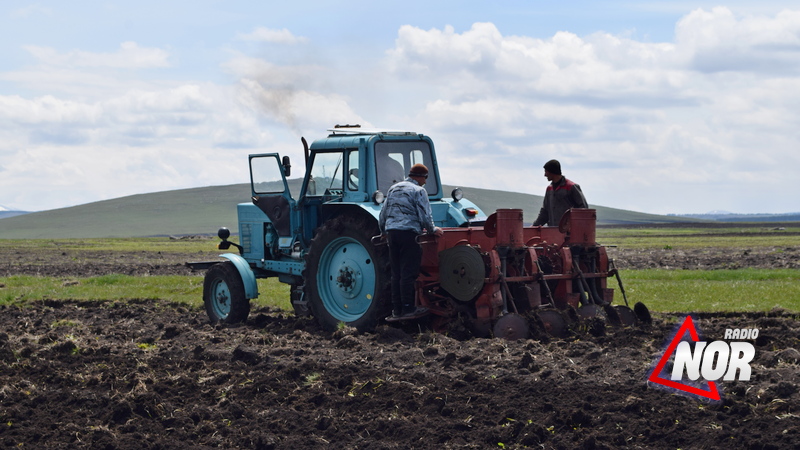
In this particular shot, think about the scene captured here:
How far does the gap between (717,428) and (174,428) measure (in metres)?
4.34

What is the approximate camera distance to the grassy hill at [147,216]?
153 metres

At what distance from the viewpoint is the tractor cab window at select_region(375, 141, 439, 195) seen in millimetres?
12195

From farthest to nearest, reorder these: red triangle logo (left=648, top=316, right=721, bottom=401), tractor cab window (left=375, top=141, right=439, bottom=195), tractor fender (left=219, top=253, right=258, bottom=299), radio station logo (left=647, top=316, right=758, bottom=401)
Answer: tractor fender (left=219, top=253, right=258, bottom=299), tractor cab window (left=375, top=141, right=439, bottom=195), radio station logo (left=647, top=316, right=758, bottom=401), red triangle logo (left=648, top=316, right=721, bottom=401)

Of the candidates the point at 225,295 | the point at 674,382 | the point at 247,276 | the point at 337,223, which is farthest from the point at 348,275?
the point at 674,382

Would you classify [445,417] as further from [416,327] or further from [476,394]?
[416,327]

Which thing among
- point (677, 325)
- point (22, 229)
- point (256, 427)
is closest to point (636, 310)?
point (677, 325)

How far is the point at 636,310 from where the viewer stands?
11.6m

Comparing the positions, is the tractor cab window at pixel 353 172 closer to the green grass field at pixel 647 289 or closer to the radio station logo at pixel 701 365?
the green grass field at pixel 647 289

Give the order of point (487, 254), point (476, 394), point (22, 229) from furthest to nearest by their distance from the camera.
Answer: point (22, 229) → point (487, 254) → point (476, 394)

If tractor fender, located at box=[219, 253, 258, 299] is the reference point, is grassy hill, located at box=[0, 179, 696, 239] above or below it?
above

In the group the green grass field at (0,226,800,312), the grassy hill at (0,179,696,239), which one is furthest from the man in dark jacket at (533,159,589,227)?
the grassy hill at (0,179,696,239)

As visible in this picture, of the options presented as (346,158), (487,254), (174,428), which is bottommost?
(174,428)

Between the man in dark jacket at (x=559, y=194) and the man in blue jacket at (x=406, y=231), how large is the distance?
227 cm

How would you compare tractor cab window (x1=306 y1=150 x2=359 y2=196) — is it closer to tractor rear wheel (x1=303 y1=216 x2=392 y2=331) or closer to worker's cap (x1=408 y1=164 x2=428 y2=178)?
tractor rear wheel (x1=303 y1=216 x2=392 y2=331)
